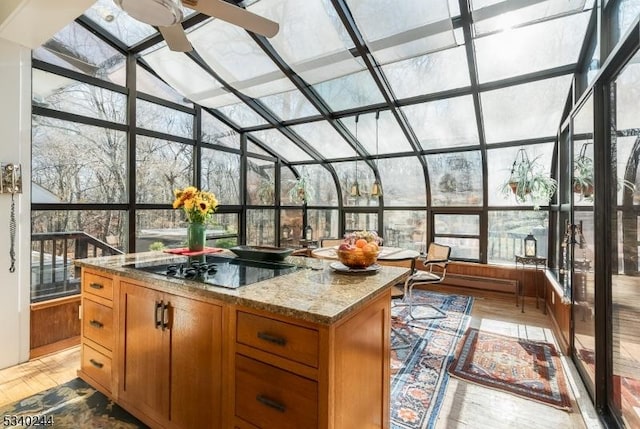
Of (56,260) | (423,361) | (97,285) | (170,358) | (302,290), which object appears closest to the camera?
Answer: (302,290)

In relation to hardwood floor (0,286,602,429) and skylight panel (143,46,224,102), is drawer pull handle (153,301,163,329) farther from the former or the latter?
skylight panel (143,46,224,102)

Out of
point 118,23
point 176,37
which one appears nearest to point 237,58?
point 118,23

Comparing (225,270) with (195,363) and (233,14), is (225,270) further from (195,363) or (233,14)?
(233,14)

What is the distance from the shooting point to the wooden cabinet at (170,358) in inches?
62.1

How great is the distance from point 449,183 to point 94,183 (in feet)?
16.4

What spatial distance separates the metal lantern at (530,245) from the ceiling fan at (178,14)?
435 cm

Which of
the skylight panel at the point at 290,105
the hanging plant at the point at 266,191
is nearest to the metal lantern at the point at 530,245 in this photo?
the skylight panel at the point at 290,105

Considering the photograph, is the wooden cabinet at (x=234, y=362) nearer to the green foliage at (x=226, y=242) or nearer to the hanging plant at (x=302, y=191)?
the green foliage at (x=226, y=242)

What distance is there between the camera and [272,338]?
4.39 feet

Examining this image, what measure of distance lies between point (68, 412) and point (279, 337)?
1913 millimetres

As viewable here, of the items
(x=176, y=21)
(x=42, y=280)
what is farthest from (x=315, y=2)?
(x=42, y=280)

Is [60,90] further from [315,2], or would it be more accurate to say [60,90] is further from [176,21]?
[315,2]

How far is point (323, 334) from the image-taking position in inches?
47.6

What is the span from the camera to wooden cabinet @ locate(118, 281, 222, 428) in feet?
5.17
